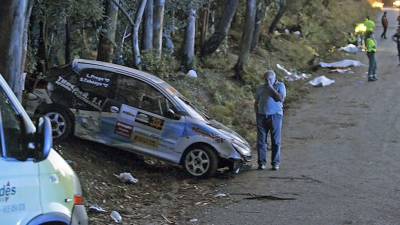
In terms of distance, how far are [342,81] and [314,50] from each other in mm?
7247

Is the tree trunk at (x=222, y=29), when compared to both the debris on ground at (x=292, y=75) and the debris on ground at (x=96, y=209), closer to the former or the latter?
the debris on ground at (x=292, y=75)

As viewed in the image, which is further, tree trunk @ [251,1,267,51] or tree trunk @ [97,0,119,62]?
tree trunk @ [251,1,267,51]

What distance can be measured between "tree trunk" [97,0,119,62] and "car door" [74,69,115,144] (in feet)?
12.5

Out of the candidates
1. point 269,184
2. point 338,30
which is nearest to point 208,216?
point 269,184

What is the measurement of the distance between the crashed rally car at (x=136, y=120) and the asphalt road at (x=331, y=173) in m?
0.69

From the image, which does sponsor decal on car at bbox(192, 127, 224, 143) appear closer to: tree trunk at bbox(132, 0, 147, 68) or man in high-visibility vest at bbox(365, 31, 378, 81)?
tree trunk at bbox(132, 0, 147, 68)

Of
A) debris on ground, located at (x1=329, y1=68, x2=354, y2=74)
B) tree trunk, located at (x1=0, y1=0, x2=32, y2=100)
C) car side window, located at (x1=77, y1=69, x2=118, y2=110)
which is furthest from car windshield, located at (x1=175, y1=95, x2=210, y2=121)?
debris on ground, located at (x1=329, y1=68, x2=354, y2=74)

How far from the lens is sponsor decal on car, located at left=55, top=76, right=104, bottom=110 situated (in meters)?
11.6

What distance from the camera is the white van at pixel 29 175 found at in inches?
185

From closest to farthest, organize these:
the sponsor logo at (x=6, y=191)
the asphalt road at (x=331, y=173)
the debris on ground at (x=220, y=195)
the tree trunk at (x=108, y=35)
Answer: the sponsor logo at (x=6, y=191) < the asphalt road at (x=331, y=173) < the debris on ground at (x=220, y=195) < the tree trunk at (x=108, y=35)

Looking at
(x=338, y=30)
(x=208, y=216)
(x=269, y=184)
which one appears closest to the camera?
(x=208, y=216)

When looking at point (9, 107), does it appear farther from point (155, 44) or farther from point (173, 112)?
point (155, 44)

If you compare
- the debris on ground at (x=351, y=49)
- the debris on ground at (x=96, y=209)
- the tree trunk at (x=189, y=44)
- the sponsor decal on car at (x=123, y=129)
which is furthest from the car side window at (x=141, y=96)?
the debris on ground at (x=351, y=49)

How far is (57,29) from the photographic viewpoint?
1562 centimetres
